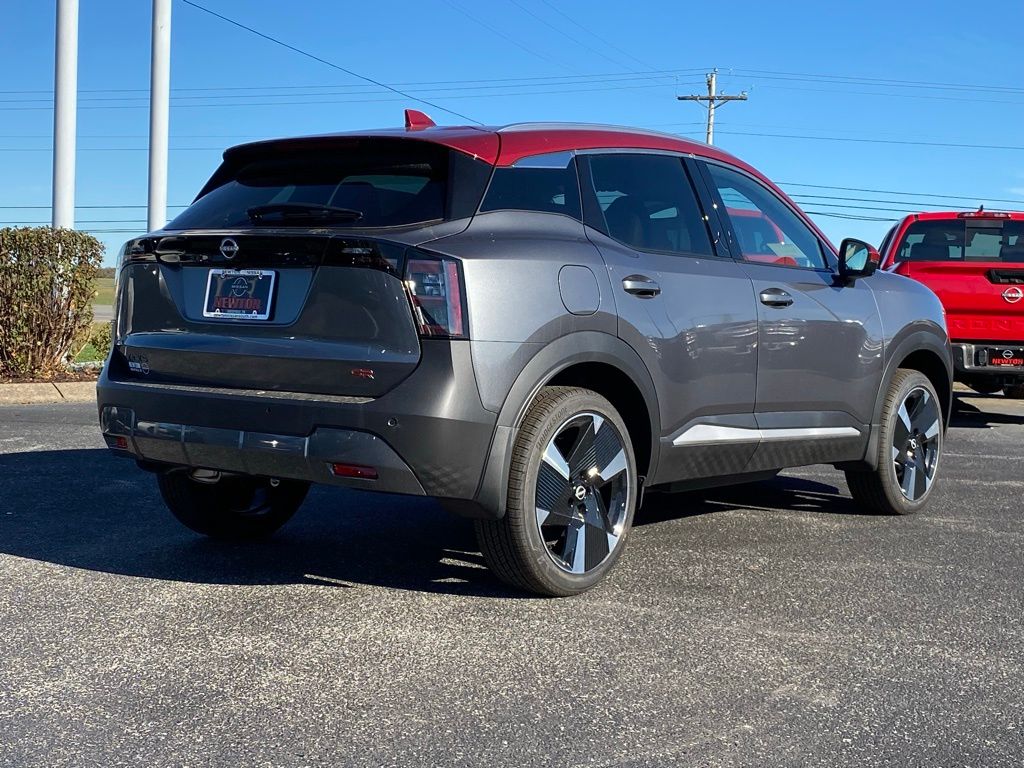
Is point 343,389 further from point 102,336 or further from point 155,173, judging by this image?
point 155,173

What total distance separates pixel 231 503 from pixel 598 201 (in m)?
2.10

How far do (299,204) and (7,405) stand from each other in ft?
25.2

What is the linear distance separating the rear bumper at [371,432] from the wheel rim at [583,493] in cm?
35

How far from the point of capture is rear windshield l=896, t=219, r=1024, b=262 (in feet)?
37.5

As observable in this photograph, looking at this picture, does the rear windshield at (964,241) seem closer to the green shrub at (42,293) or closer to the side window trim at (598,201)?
the side window trim at (598,201)

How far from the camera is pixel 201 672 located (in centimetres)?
350

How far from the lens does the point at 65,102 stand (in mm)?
13844

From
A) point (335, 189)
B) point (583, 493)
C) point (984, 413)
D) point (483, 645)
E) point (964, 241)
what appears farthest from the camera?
point (984, 413)

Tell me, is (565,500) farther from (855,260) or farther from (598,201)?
(855,260)

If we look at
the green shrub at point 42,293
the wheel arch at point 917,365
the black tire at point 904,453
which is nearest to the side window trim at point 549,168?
the wheel arch at point 917,365

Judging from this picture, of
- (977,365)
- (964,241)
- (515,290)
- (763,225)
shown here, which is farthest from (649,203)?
(964,241)

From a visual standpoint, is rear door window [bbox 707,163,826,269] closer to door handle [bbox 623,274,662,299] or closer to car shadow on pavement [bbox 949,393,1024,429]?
door handle [bbox 623,274,662,299]

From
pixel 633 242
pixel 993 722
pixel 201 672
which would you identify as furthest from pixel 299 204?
pixel 993 722

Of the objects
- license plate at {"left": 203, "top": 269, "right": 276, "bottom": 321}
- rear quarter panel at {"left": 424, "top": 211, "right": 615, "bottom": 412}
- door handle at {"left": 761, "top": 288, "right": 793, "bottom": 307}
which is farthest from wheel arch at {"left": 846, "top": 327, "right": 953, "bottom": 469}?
license plate at {"left": 203, "top": 269, "right": 276, "bottom": 321}
